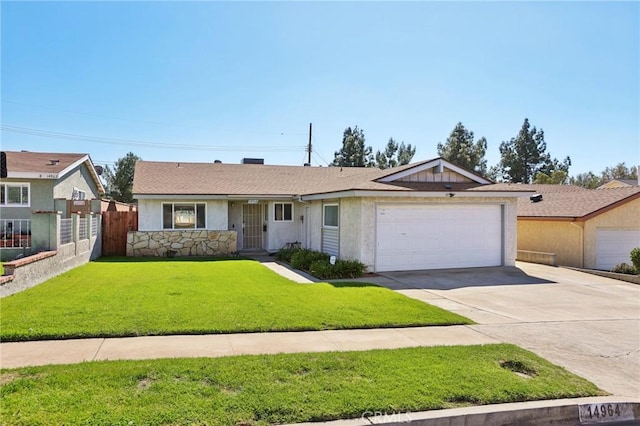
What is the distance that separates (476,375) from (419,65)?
39.3 ft

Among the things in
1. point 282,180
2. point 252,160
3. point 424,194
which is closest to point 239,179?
point 282,180

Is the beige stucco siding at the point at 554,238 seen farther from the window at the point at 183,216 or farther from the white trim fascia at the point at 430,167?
the window at the point at 183,216

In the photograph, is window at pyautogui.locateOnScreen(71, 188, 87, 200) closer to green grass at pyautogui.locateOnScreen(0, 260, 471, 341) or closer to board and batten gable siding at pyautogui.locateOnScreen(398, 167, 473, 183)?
green grass at pyautogui.locateOnScreen(0, 260, 471, 341)

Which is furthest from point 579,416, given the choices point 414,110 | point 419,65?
point 414,110

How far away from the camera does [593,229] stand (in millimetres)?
16938

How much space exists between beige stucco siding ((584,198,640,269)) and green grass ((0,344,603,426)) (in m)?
13.8

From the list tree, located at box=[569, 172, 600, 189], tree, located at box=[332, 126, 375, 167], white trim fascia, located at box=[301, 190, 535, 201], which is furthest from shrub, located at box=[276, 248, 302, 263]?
tree, located at box=[569, 172, 600, 189]

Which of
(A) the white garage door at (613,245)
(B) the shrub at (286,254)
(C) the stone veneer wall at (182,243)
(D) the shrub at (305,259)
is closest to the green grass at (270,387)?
(D) the shrub at (305,259)

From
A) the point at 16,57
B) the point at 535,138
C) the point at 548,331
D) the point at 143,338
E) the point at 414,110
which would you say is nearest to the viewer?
the point at 143,338

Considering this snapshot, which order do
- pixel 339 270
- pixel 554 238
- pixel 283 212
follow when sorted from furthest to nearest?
pixel 283 212
pixel 554 238
pixel 339 270

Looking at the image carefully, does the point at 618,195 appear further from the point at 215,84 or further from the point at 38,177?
the point at 38,177

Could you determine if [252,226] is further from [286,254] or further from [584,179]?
[584,179]

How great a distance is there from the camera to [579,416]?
432 cm

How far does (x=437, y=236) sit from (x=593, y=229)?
7.64 m
